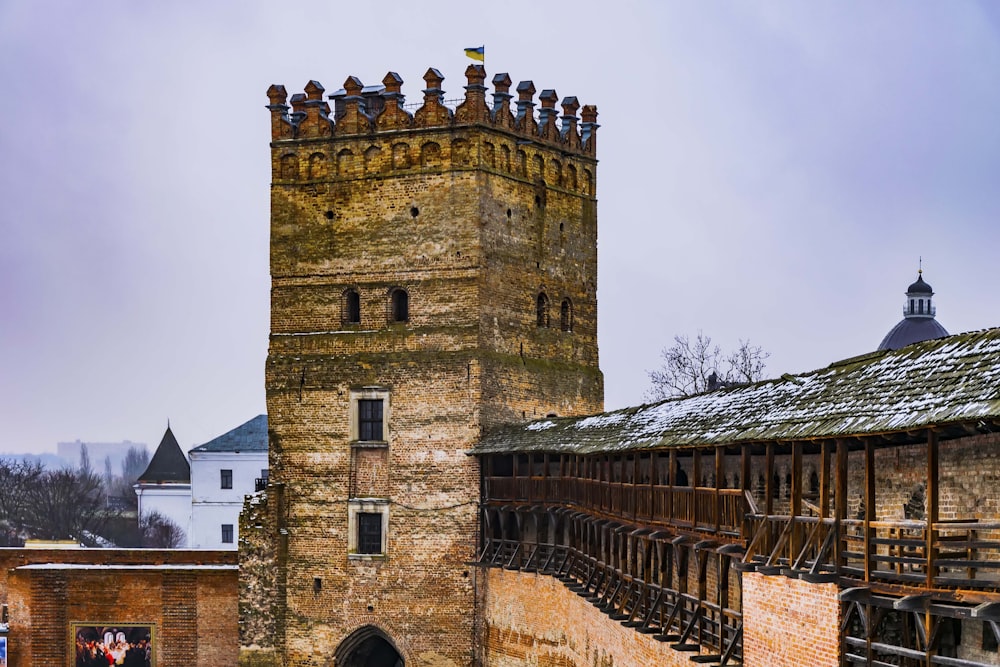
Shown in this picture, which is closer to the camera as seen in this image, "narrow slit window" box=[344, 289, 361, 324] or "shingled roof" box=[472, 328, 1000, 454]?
"shingled roof" box=[472, 328, 1000, 454]

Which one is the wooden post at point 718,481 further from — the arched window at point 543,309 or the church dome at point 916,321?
the church dome at point 916,321

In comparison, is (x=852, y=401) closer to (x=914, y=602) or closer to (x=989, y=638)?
(x=914, y=602)

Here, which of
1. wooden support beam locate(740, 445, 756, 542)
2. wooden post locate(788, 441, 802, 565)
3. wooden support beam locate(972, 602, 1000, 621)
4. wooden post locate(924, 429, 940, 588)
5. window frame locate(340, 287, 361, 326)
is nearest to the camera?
wooden support beam locate(972, 602, 1000, 621)

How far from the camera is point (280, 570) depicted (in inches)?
1471

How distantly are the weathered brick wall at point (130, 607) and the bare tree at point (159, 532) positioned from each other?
34.3 meters

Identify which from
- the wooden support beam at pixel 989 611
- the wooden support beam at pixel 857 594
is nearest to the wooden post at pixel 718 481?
the wooden support beam at pixel 857 594

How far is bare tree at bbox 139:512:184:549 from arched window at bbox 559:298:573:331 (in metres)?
38.0

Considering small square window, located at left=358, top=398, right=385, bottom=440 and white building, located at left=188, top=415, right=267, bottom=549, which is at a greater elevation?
small square window, located at left=358, top=398, right=385, bottom=440

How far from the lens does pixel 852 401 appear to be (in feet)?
55.8

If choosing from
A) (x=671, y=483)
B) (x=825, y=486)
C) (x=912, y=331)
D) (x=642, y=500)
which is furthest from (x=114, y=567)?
(x=912, y=331)

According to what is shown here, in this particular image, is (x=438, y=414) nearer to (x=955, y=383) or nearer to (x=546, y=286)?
(x=546, y=286)

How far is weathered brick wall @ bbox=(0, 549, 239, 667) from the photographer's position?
3831 centimetres

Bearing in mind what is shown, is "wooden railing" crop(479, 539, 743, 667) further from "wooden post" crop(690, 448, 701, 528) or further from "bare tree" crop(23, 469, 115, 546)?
"bare tree" crop(23, 469, 115, 546)

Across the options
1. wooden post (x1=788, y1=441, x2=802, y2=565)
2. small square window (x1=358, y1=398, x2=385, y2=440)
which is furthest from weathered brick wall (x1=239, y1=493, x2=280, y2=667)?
wooden post (x1=788, y1=441, x2=802, y2=565)
